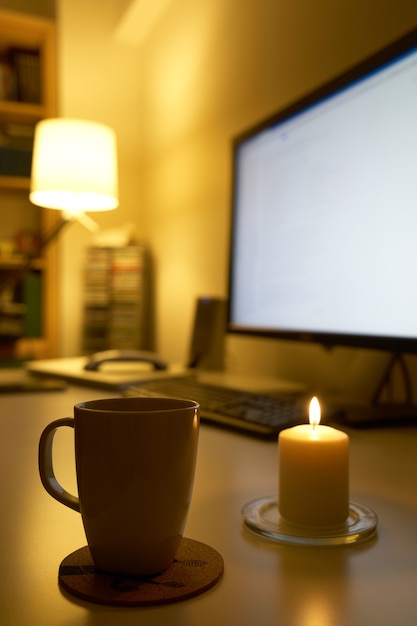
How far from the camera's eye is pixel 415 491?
531 millimetres

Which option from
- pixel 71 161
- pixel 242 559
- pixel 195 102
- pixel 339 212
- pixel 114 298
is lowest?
pixel 242 559

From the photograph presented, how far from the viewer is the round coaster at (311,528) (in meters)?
0.41

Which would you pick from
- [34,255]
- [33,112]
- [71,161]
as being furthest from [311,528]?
[33,112]

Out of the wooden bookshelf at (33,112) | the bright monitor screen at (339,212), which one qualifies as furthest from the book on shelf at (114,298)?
the bright monitor screen at (339,212)

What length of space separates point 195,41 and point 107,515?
1.80 meters

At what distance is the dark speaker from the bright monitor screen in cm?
21

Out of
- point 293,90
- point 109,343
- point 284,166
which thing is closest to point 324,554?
point 284,166

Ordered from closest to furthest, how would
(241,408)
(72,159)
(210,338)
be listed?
1. (241,408)
2. (210,338)
3. (72,159)

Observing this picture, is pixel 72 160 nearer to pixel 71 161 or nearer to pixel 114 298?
pixel 71 161

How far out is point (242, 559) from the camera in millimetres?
382

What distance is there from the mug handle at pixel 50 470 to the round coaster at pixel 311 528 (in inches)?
5.1

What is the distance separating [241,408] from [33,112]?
1.95 m

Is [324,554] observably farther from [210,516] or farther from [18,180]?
[18,180]

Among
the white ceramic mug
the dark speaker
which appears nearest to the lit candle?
the white ceramic mug
